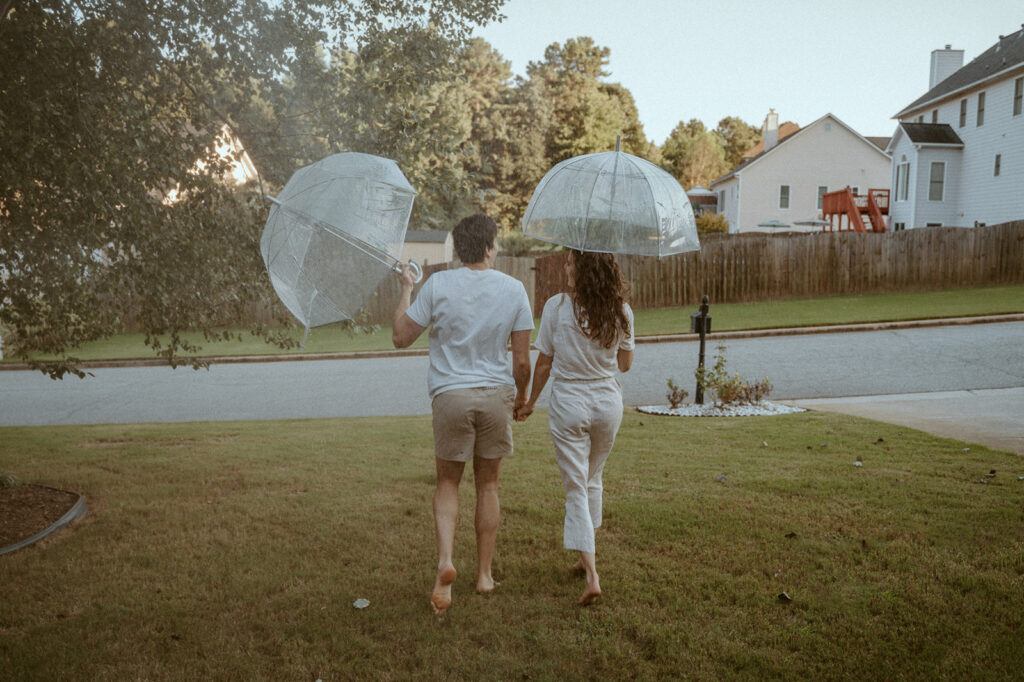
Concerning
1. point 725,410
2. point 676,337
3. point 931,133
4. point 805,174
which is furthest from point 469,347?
point 805,174

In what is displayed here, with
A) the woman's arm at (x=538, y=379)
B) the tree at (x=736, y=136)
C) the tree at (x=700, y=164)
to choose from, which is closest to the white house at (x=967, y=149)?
A: the tree at (x=700, y=164)

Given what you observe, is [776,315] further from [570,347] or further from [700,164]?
[700,164]

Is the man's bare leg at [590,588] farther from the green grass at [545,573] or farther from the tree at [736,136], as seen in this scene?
the tree at [736,136]

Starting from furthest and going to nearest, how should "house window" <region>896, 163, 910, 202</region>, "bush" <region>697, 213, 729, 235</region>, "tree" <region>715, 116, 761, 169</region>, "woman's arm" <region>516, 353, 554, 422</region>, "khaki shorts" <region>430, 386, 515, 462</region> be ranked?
"tree" <region>715, 116, 761, 169</region>, "bush" <region>697, 213, 729, 235</region>, "house window" <region>896, 163, 910, 202</region>, "woman's arm" <region>516, 353, 554, 422</region>, "khaki shorts" <region>430, 386, 515, 462</region>

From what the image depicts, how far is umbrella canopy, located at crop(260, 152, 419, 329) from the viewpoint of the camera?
3.70 metres

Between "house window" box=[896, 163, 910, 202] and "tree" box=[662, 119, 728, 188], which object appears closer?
"house window" box=[896, 163, 910, 202]

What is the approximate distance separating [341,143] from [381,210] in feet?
7.98

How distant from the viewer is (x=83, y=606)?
3736 mm

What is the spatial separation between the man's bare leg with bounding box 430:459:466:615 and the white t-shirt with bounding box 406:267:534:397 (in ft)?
1.39

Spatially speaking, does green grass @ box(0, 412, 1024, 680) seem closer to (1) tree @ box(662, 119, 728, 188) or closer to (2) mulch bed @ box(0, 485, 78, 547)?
(2) mulch bed @ box(0, 485, 78, 547)

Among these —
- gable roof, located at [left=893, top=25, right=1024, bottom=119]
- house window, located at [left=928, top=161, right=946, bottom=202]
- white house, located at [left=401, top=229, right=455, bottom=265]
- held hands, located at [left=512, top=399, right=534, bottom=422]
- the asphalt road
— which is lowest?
the asphalt road

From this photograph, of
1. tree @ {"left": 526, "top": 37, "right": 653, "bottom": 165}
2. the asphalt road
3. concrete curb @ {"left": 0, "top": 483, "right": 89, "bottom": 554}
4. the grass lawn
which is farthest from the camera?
tree @ {"left": 526, "top": 37, "right": 653, "bottom": 165}

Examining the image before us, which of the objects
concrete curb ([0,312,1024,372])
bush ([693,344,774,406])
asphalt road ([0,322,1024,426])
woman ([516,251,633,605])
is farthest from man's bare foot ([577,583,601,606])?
concrete curb ([0,312,1024,372])

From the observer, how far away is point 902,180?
32.1 m
